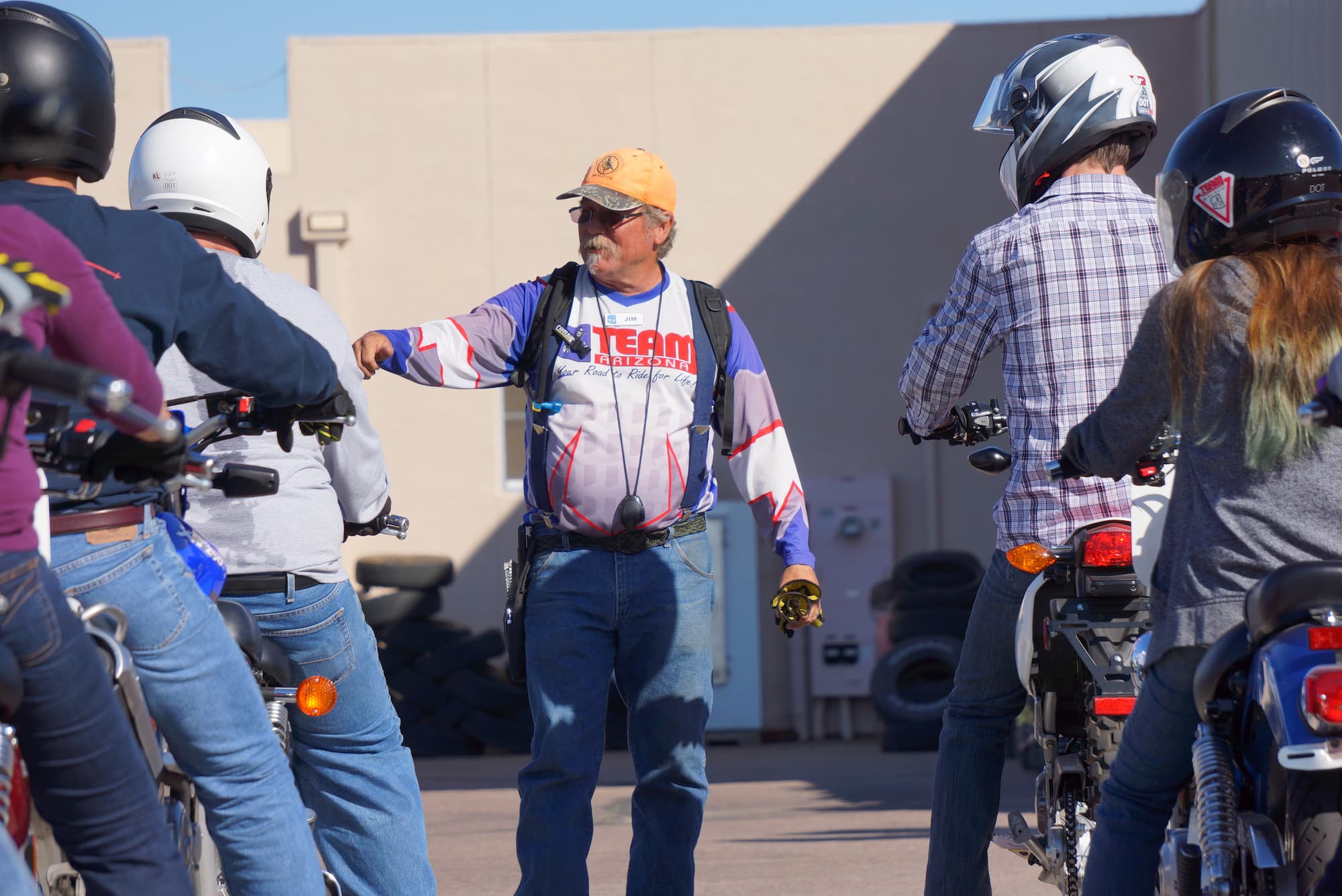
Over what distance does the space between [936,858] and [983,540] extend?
10110 millimetres

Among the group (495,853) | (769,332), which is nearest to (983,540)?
(769,332)

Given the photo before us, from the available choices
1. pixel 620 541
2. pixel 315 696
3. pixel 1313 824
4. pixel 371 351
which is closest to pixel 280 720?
pixel 315 696

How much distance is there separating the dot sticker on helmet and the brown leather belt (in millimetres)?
2098

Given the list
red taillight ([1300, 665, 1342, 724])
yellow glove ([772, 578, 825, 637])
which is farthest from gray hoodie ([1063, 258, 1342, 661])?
yellow glove ([772, 578, 825, 637])

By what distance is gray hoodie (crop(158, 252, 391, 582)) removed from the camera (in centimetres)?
432

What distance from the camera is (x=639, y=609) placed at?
4.70 m

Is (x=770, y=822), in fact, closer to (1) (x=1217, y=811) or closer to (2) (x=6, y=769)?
(1) (x=1217, y=811)

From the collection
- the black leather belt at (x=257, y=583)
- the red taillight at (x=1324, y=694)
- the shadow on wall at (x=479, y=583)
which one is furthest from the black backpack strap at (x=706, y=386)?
the shadow on wall at (x=479, y=583)

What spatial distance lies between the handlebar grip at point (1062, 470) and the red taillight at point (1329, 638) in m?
0.80

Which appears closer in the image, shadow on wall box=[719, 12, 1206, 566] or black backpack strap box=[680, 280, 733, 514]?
black backpack strap box=[680, 280, 733, 514]

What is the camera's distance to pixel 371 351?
4.42 metres

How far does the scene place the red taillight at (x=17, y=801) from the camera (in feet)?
8.55

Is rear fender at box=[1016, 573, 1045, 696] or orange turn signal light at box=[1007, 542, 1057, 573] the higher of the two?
orange turn signal light at box=[1007, 542, 1057, 573]

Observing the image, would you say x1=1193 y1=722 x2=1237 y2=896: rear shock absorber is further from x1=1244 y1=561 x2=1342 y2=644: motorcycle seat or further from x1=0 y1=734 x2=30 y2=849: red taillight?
x1=0 y1=734 x2=30 y2=849: red taillight
